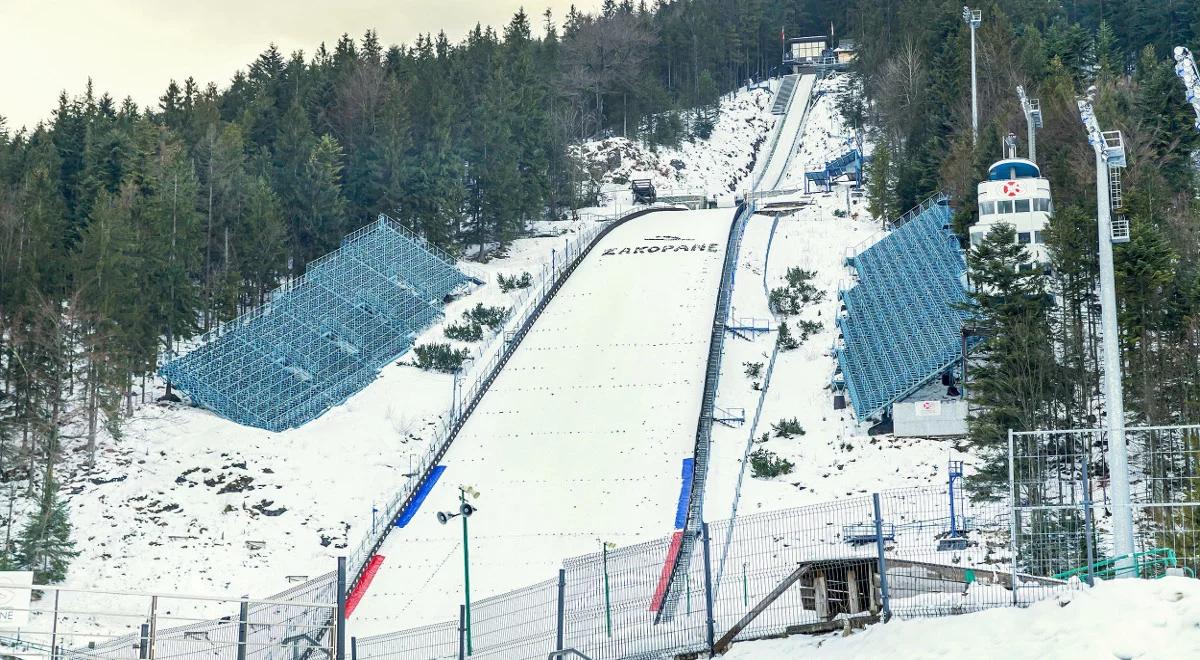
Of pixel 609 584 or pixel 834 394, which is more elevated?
pixel 834 394

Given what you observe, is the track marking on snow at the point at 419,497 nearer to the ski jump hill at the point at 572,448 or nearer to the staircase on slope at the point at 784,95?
the ski jump hill at the point at 572,448

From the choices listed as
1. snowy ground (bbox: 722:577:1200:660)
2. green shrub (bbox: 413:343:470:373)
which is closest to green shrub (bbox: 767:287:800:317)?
green shrub (bbox: 413:343:470:373)

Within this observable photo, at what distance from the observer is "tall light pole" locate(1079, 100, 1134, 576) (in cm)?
1849

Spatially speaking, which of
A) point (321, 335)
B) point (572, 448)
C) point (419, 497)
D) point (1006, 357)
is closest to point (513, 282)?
point (321, 335)

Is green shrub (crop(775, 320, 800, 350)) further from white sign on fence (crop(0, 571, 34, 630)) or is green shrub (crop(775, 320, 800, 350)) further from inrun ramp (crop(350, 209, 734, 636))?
white sign on fence (crop(0, 571, 34, 630))

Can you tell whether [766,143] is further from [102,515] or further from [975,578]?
[975,578]

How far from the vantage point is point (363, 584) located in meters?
34.0

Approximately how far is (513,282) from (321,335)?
11.8 meters

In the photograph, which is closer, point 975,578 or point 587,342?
point 975,578

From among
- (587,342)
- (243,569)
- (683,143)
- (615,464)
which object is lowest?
(243,569)

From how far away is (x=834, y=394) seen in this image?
44719 mm

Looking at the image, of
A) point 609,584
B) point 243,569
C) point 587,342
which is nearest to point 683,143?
point 587,342

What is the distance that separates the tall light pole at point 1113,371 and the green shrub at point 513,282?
35.5 meters

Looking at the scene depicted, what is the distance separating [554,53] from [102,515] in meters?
67.3
